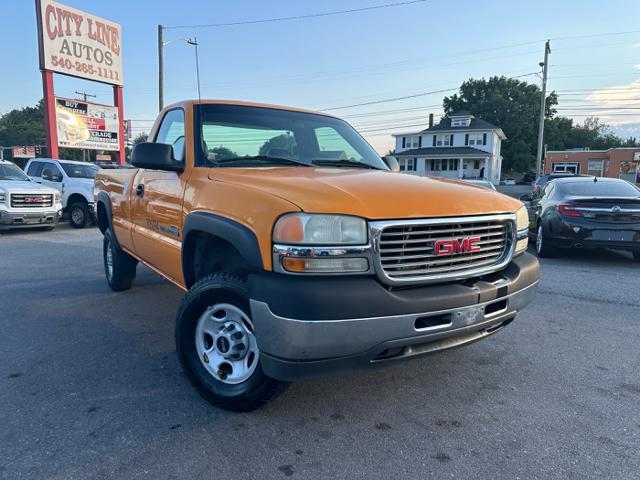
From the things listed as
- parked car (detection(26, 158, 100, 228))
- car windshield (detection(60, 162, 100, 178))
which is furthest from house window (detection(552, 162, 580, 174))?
parked car (detection(26, 158, 100, 228))

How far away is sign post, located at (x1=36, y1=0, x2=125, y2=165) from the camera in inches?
626

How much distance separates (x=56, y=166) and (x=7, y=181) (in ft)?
5.87

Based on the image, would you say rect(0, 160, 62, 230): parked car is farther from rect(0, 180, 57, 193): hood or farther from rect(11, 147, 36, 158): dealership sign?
rect(11, 147, 36, 158): dealership sign

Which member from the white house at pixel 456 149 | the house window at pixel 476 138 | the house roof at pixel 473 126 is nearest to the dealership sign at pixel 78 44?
the white house at pixel 456 149

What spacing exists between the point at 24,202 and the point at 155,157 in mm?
9658

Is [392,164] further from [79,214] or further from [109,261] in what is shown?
[79,214]

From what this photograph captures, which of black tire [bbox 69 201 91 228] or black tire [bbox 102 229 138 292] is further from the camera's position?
black tire [bbox 69 201 91 228]

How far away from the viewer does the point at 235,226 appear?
2545 millimetres

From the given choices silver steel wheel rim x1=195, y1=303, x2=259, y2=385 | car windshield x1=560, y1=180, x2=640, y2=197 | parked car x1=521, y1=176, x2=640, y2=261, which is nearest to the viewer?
silver steel wheel rim x1=195, y1=303, x2=259, y2=385

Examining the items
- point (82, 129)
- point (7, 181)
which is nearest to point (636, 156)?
point (82, 129)

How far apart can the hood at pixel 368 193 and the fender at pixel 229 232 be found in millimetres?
248

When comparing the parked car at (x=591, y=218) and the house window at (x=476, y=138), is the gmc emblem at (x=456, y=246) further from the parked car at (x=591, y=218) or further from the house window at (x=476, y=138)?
the house window at (x=476, y=138)

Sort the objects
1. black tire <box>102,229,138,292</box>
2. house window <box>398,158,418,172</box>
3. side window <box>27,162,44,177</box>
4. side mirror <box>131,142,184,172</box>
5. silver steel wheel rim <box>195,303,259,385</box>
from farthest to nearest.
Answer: house window <box>398,158,418,172</box>
side window <box>27,162,44,177</box>
black tire <box>102,229,138,292</box>
side mirror <box>131,142,184,172</box>
silver steel wheel rim <box>195,303,259,385</box>

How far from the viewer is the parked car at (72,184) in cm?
1250
